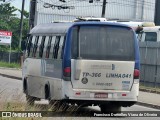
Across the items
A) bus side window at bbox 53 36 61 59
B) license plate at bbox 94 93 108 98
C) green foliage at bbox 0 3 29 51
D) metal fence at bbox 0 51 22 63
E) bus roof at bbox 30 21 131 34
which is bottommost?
metal fence at bbox 0 51 22 63

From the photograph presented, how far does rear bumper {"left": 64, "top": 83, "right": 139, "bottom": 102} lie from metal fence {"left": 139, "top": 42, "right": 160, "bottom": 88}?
15.6 m

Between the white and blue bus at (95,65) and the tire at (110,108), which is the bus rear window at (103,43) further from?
the tire at (110,108)

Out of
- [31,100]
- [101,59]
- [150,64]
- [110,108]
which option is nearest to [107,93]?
[101,59]

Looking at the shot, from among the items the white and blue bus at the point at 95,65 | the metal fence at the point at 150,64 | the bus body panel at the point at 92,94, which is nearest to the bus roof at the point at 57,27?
the white and blue bus at the point at 95,65

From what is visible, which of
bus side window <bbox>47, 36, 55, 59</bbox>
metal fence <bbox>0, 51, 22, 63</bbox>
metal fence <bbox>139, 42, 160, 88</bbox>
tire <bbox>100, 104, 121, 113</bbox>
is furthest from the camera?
metal fence <bbox>0, 51, 22, 63</bbox>

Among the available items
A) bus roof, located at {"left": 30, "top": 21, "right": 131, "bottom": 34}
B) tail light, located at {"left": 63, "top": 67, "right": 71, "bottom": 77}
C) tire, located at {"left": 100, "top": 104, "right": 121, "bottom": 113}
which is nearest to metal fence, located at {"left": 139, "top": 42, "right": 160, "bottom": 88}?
bus roof, located at {"left": 30, "top": 21, "right": 131, "bottom": 34}

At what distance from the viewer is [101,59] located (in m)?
16.8

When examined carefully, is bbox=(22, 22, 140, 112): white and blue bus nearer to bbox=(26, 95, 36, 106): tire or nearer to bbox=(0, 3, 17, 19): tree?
bbox=(26, 95, 36, 106): tire

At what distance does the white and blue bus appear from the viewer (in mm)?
16594

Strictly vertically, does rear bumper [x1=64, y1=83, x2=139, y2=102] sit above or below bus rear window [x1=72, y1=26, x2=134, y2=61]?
below

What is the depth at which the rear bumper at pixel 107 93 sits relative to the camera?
16.5 metres

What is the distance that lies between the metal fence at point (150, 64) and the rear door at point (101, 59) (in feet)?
51.5

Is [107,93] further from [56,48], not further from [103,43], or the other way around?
[56,48]

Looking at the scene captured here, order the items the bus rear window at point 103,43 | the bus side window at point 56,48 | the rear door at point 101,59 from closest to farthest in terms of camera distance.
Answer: the rear door at point 101,59 → the bus rear window at point 103,43 → the bus side window at point 56,48
